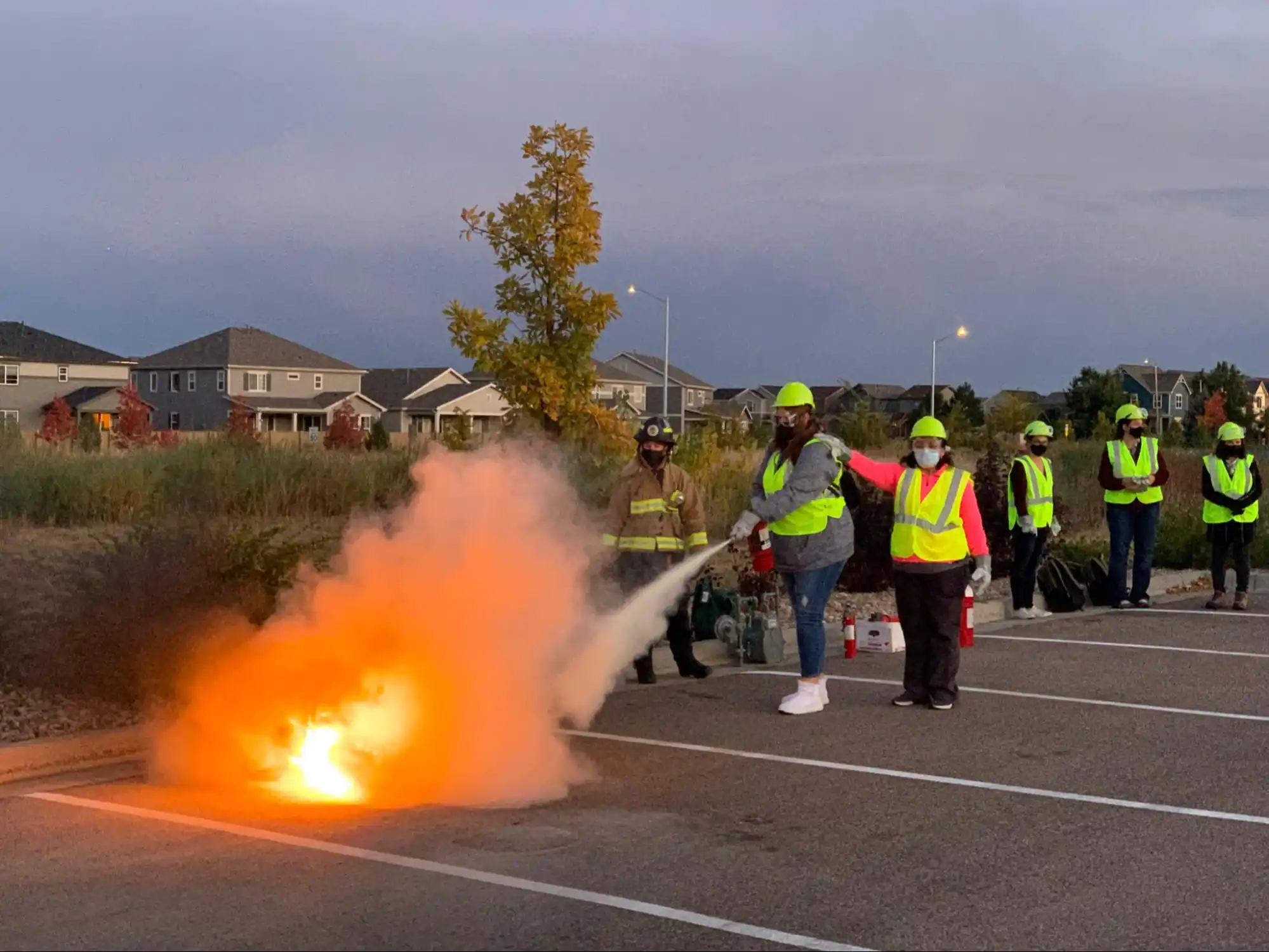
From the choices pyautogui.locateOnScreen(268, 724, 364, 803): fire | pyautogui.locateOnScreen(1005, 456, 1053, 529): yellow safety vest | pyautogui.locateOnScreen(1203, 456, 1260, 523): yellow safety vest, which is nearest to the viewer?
pyautogui.locateOnScreen(268, 724, 364, 803): fire

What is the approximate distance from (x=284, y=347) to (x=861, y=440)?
51026 millimetres

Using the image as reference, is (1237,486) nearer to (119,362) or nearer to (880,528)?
(880,528)

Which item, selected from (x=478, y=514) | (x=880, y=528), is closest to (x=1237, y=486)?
(x=880, y=528)

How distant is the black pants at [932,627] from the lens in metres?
9.91

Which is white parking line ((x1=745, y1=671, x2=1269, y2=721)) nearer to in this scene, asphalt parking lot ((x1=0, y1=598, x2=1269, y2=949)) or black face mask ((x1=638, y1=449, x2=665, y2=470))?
asphalt parking lot ((x1=0, y1=598, x2=1269, y2=949))

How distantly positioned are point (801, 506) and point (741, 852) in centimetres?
343

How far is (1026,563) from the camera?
14.7m

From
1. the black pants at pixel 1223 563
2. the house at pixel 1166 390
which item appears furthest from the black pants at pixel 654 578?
the house at pixel 1166 390

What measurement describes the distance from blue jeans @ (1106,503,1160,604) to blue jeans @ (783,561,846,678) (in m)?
6.79

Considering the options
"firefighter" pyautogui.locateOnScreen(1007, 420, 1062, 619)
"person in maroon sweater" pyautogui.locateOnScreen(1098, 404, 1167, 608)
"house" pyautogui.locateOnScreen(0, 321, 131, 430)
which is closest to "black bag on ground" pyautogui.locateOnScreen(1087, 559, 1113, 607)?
"person in maroon sweater" pyautogui.locateOnScreen(1098, 404, 1167, 608)

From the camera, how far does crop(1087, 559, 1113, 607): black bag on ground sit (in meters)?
16.2

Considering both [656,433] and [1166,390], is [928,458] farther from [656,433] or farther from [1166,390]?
[1166,390]

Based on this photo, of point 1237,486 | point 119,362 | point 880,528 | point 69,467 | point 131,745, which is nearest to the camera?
point 131,745

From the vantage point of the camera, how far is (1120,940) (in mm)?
5258
